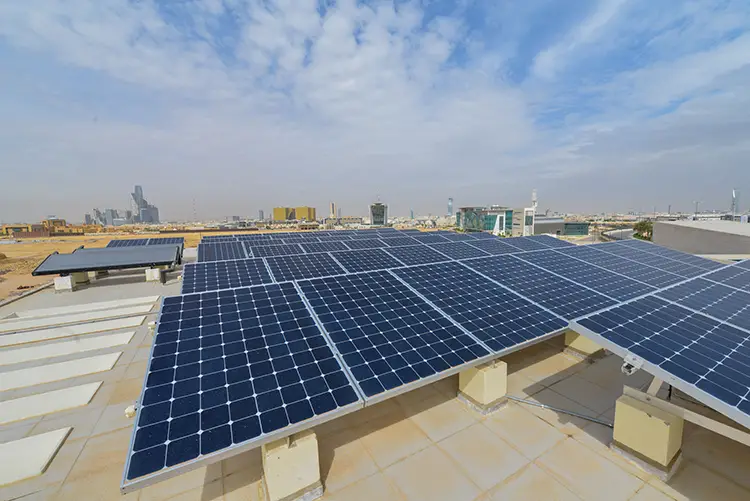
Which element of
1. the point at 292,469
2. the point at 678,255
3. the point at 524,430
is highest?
the point at 678,255

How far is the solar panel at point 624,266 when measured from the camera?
47.6 feet

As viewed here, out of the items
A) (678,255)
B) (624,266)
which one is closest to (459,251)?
(624,266)

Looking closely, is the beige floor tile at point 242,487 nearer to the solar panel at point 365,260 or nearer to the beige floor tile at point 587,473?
the beige floor tile at point 587,473

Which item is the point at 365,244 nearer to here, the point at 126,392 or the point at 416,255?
the point at 416,255

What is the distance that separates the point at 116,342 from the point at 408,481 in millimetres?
15282

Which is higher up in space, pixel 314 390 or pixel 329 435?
pixel 314 390

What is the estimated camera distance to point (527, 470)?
7133 mm

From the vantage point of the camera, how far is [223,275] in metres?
16.1

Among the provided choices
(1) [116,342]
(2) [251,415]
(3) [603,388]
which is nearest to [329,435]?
(2) [251,415]

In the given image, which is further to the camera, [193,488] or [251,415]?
[193,488]

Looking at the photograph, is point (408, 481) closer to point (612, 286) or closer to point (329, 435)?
point (329, 435)

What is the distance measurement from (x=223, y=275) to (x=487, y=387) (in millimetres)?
14037

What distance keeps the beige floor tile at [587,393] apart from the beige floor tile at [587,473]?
214 cm

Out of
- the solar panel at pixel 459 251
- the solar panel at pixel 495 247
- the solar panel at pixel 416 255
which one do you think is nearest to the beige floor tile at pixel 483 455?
the solar panel at pixel 416 255
